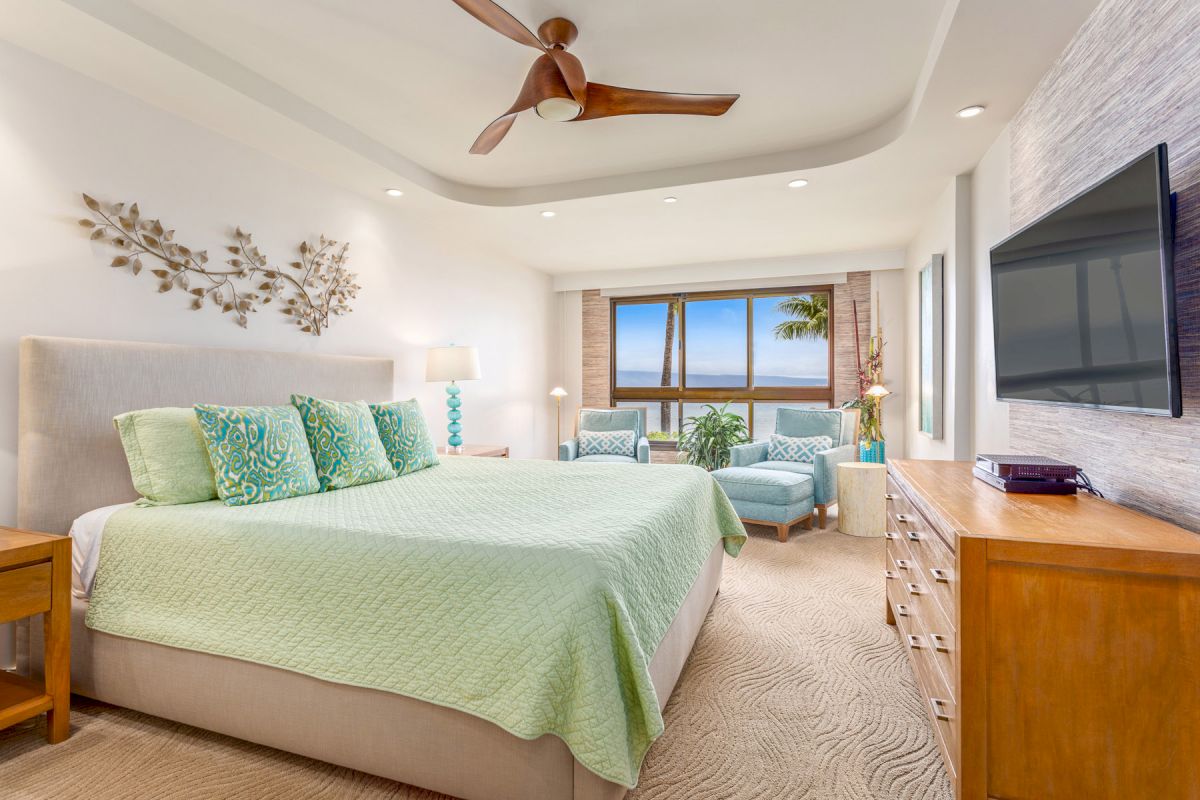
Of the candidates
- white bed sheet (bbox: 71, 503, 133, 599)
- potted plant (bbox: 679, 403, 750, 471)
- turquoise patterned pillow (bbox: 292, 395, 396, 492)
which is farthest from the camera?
potted plant (bbox: 679, 403, 750, 471)

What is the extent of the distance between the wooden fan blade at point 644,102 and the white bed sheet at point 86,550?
95.4 inches

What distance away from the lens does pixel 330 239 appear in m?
3.57

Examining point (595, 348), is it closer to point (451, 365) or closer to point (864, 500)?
point (451, 365)

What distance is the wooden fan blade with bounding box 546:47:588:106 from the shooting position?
225 cm

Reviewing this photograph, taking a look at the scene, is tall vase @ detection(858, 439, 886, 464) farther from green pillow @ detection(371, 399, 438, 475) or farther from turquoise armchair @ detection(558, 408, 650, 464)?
green pillow @ detection(371, 399, 438, 475)

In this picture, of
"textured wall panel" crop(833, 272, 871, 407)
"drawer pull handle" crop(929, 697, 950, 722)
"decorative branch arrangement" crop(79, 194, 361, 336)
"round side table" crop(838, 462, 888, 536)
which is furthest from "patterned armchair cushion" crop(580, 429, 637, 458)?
"drawer pull handle" crop(929, 697, 950, 722)

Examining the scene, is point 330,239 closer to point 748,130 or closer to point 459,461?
point 459,461

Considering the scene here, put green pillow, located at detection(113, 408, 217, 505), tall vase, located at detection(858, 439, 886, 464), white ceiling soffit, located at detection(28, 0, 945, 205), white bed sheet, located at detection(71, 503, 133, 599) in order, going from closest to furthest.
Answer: white bed sheet, located at detection(71, 503, 133, 599) < green pillow, located at detection(113, 408, 217, 505) < white ceiling soffit, located at detection(28, 0, 945, 205) < tall vase, located at detection(858, 439, 886, 464)

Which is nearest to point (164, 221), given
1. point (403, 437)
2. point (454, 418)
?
point (403, 437)

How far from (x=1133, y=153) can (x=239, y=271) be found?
11.9 feet

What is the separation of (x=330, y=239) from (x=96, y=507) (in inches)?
76.4

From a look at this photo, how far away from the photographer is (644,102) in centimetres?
248

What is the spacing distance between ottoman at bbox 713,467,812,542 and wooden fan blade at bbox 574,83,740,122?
8.63 feet

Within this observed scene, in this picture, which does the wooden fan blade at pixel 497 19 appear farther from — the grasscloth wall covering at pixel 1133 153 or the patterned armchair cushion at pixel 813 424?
the patterned armchair cushion at pixel 813 424
